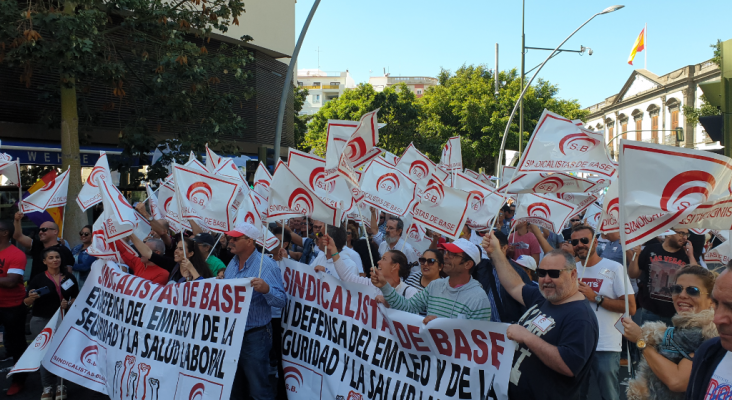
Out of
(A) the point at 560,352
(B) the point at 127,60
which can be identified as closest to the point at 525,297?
(A) the point at 560,352

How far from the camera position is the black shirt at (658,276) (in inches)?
218

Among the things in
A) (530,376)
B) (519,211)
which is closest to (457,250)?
(530,376)

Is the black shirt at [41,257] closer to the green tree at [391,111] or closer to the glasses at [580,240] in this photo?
the glasses at [580,240]

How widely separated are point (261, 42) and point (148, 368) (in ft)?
54.1

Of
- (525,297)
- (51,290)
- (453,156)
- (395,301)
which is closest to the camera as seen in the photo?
(525,297)

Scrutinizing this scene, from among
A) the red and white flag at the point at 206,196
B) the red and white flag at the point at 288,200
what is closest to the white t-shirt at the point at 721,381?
the red and white flag at the point at 288,200

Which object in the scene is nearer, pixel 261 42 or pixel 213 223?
pixel 213 223

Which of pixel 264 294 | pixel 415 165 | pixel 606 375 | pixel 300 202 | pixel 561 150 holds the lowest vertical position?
pixel 606 375

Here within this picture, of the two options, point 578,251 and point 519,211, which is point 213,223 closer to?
point 578,251

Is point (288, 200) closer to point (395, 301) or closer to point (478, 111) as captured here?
point (395, 301)

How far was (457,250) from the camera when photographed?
4328 millimetres

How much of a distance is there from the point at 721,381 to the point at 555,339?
1.30m

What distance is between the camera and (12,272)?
6199 mm

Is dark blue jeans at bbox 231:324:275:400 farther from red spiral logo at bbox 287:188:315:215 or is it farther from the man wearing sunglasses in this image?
the man wearing sunglasses
